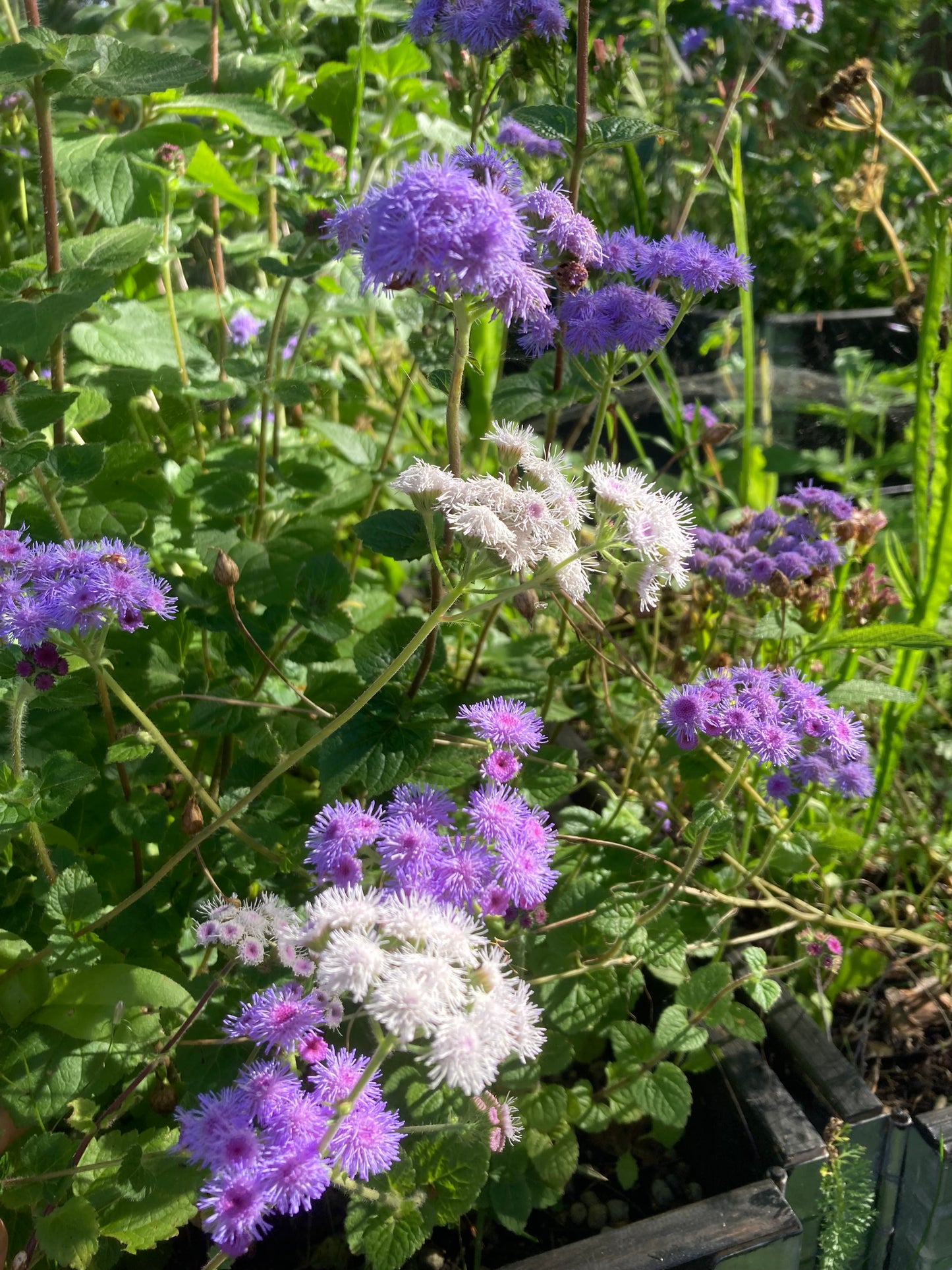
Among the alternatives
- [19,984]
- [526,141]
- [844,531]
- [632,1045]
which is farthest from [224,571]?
[844,531]

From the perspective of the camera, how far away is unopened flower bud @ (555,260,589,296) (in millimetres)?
1162

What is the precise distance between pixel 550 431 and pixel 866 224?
362 cm

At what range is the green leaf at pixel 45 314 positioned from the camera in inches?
46.9

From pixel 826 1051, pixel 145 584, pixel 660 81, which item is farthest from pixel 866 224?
pixel 145 584

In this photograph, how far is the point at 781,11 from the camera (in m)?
1.75

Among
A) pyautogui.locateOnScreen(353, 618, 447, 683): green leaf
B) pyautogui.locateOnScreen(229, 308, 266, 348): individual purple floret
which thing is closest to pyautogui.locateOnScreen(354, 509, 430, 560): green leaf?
pyautogui.locateOnScreen(353, 618, 447, 683): green leaf

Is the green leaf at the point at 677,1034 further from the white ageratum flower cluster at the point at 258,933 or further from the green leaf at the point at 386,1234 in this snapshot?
the white ageratum flower cluster at the point at 258,933

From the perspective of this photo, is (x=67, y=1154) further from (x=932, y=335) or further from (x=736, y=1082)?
(x=932, y=335)

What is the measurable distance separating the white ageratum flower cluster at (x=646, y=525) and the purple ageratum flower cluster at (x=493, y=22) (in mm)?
680

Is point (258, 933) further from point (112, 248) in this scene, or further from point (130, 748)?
point (112, 248)

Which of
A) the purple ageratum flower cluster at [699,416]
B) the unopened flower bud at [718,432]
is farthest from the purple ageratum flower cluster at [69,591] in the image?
the purple ageratum flower cluster at [699,416]

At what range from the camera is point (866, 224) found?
14.4ft

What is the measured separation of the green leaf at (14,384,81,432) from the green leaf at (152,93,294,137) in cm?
55

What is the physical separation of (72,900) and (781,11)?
72.2 inches
